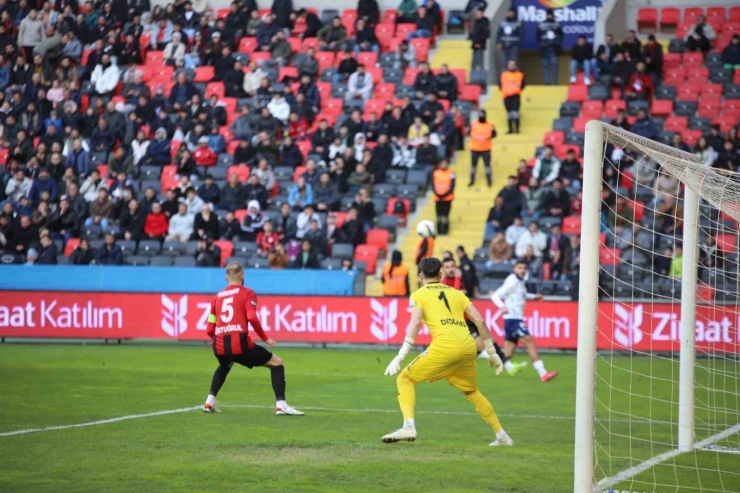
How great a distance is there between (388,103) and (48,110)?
35.9 ft

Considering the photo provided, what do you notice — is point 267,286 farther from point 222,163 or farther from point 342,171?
point 222,163

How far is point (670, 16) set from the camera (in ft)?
106

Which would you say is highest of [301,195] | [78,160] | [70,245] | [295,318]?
[78,160]

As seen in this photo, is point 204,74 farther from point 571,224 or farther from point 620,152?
point 620,152

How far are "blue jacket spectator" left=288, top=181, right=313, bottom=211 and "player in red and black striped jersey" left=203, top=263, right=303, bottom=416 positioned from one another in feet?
49.0

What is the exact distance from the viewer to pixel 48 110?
33469 mm

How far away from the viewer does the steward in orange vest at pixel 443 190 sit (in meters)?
27.0

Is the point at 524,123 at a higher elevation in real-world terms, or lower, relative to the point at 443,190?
higher

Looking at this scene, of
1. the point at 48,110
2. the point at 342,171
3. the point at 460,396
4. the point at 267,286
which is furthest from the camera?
the point at 48,110

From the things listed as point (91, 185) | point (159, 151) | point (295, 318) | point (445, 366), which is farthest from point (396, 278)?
point (445, 366)

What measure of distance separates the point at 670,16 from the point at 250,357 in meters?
23.2

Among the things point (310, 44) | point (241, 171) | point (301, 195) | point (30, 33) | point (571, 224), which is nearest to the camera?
point (571, 224)

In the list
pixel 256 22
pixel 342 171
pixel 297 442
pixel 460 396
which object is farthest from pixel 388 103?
pixel 297 442

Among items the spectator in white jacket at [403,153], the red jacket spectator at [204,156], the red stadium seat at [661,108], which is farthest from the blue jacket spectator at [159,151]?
the red stadium seat at [661,108]
